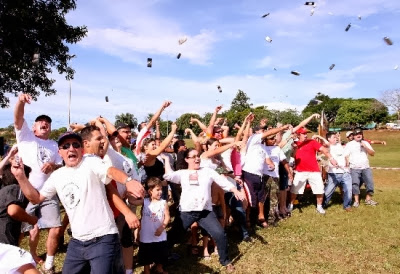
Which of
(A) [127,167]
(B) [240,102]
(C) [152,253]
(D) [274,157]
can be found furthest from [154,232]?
(B) [240,102]

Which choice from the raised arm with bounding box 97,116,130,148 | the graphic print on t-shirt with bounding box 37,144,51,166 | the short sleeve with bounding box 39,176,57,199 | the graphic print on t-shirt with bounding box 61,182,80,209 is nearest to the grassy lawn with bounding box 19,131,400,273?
the graphic print on t-shirt with bounding box 37,144,51,166

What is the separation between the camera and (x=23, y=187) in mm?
3584

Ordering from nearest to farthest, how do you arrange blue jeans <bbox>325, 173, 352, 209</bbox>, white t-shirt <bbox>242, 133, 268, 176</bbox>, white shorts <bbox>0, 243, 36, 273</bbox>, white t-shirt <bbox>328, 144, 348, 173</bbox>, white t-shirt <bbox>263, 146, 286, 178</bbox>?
white shorts <bbox>0, 243, 36, 273</bbox> → white t-shirt <bbox>242, 133, 268, 176</bbox> → white t-shirt <bbox>263, 146, 286, 178</bbox> → blue jeans <bbox>325, 173, 352, 209</bbox> → white t-shirt <bbox>328, 144, 348, 173</bbox>

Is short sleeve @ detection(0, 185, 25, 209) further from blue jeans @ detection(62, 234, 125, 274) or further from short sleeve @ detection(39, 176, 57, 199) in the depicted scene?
blue jeans @ detection(62, 234, 125, 274)

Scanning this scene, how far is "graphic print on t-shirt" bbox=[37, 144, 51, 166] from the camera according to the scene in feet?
18.4

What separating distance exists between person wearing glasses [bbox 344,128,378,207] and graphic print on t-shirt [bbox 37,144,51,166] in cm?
818

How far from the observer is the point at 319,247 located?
7031 millimetres

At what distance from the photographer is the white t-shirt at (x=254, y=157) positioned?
26.8 ft

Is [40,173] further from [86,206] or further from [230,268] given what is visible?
[230,268]

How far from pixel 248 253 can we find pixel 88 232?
3839mm

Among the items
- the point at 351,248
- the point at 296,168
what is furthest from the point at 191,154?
the point at 296,168

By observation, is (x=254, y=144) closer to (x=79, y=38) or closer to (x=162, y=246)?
(x=162, y=246)

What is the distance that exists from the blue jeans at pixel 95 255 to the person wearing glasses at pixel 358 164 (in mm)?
8703

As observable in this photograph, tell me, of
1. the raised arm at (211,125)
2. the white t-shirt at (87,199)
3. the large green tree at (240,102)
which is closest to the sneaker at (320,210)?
the raised arm at (211,125)
